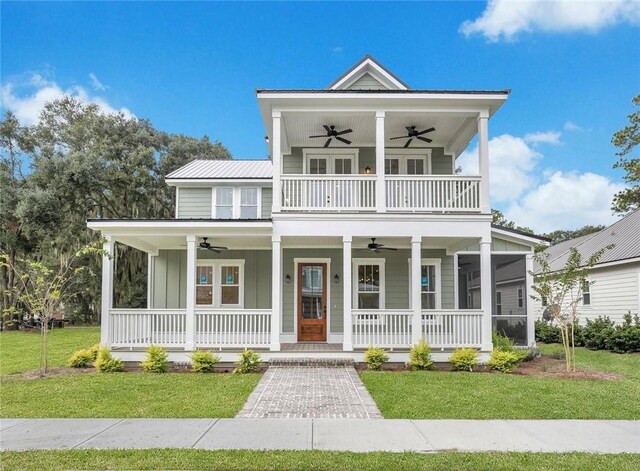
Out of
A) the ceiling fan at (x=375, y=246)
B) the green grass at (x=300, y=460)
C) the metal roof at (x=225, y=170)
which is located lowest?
the green grass at (x=300, y=460)

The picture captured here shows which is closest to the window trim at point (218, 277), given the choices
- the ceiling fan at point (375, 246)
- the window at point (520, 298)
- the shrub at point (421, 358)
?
the ceiling fan at point (375, 246)

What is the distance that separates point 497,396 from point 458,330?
3.22 meters

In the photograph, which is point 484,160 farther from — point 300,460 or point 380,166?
point 300,460

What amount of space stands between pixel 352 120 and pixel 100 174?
684 inches

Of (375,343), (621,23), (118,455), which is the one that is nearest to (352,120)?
(375,343)

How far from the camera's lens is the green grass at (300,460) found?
15.3ft

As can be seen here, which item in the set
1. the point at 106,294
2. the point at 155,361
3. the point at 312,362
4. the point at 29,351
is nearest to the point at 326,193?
the point at 312,362

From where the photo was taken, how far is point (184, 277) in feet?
47.3

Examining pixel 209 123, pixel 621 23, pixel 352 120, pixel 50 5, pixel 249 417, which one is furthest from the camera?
pixel 209 123

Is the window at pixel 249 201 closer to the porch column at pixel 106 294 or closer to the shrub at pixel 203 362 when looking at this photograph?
the porch column at pixel 106 294

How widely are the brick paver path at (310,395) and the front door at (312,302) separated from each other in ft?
9.58

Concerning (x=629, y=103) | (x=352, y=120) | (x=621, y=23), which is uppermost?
(x=621, y=23)

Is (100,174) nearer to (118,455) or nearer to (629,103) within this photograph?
(118,455)

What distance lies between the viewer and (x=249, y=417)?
662 centimetres
